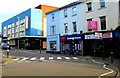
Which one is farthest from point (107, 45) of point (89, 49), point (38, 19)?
point (38, 19)

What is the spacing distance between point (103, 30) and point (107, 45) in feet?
7.29

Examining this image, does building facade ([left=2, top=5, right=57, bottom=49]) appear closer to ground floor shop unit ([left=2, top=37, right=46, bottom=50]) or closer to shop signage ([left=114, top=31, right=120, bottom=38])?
ground floor shop unit ([left=2, top=37, right=46, bottom=50])

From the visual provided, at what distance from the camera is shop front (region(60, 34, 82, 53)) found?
2948 centimetres

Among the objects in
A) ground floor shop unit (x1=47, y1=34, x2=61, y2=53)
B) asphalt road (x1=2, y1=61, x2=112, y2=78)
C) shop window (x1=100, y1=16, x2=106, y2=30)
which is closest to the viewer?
asphalt road (x1=2, y1=61, x2=112, y2=78)

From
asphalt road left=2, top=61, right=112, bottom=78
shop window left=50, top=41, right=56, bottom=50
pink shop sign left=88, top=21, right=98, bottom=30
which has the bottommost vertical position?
asphalt road left=2, top=61, right=112, bottom=78

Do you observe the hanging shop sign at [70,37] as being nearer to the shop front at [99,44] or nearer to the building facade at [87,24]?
the building facade at [87,24]

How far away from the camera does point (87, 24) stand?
27.8 meters

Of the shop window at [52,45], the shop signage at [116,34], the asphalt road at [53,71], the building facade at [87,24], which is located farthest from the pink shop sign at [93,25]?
the asphalt road at [53,71]

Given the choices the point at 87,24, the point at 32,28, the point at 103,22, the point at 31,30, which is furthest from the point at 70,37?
the point at 32,28

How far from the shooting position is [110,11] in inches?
939

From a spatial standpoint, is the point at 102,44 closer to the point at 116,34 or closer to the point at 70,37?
the point at 116,34

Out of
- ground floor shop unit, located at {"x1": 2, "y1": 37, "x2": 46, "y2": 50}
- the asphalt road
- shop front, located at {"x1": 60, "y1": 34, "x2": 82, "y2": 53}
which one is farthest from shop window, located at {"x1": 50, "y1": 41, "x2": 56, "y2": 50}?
the asphalt road

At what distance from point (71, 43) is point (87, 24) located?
5594mm

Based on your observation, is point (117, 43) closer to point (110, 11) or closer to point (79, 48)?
point (110, 11)
